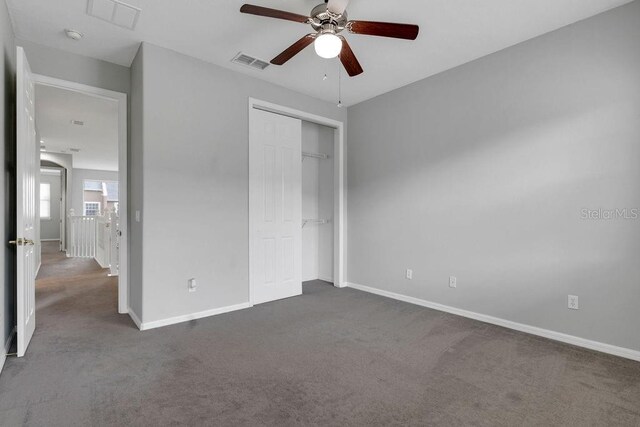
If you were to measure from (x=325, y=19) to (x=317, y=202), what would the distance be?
11.0 ft

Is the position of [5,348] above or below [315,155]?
below

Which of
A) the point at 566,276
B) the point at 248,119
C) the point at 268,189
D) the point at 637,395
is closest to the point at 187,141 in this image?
the point at 248,119

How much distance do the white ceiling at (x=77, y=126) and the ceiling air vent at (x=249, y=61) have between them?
104 inches

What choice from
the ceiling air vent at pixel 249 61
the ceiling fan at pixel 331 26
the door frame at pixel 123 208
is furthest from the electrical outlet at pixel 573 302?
the door frame at pixel 123 208

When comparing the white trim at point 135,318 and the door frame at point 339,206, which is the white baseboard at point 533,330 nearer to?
the door frame at point 339,206

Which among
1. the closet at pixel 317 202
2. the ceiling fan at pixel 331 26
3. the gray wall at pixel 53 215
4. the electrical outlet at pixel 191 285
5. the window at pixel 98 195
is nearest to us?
the ceiling fan at pixel 331 26

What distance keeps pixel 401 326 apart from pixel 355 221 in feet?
6.32

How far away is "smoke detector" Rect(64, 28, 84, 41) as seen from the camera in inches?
116

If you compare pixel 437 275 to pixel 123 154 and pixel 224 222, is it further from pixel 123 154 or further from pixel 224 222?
pixel 123 154

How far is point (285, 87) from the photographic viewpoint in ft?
14.0

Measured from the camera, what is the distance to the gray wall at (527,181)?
263 centimetres

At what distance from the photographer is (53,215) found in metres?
11.8

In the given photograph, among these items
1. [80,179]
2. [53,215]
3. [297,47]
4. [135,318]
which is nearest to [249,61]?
[297,47]

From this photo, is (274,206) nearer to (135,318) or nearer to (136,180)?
(136,180)
